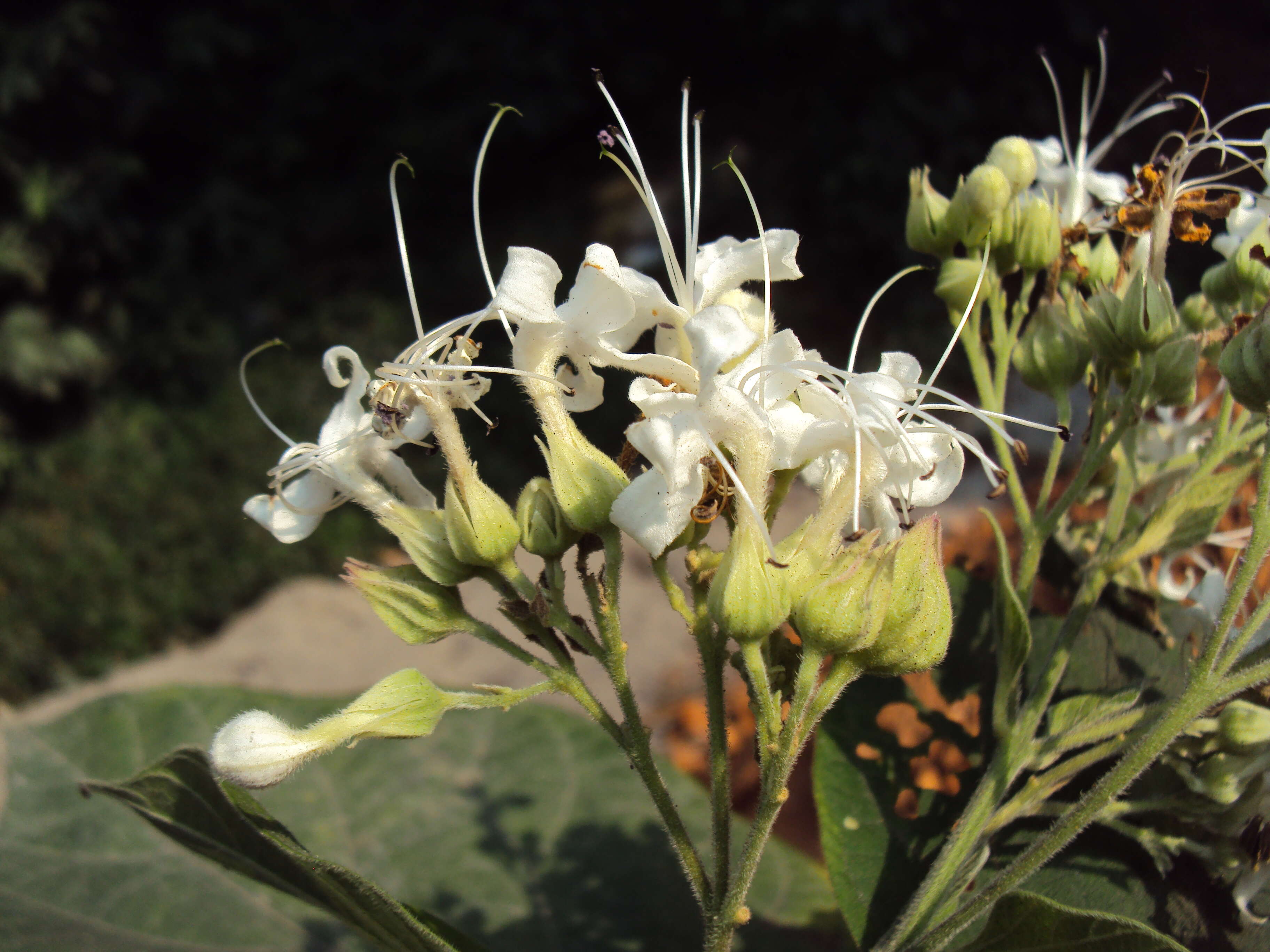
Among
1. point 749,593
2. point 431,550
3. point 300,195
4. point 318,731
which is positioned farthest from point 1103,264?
point 300,195

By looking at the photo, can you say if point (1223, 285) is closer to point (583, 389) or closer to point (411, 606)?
point (583, 389)

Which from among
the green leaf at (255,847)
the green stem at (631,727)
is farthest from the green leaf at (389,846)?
the green stem at (631,727)

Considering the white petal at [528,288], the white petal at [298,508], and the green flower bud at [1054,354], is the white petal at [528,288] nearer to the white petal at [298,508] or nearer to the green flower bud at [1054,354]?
the white petal at [298,508]

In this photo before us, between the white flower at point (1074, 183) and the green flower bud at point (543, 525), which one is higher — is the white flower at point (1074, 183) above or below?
above

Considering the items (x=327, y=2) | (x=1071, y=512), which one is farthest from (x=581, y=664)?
(x=327, y=2)

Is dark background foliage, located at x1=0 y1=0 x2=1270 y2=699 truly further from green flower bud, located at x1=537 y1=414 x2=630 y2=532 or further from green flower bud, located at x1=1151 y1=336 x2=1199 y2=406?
green flower bud, located at x1=537 y1=414 x2=630 y2=532

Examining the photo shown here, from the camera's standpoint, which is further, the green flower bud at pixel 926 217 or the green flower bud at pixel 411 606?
the green flower bud at pixel 926 217

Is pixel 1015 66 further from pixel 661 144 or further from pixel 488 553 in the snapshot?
pixel 488 553

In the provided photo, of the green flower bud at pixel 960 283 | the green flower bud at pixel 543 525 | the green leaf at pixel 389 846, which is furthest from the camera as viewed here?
the green leaf at pixel 389 846
